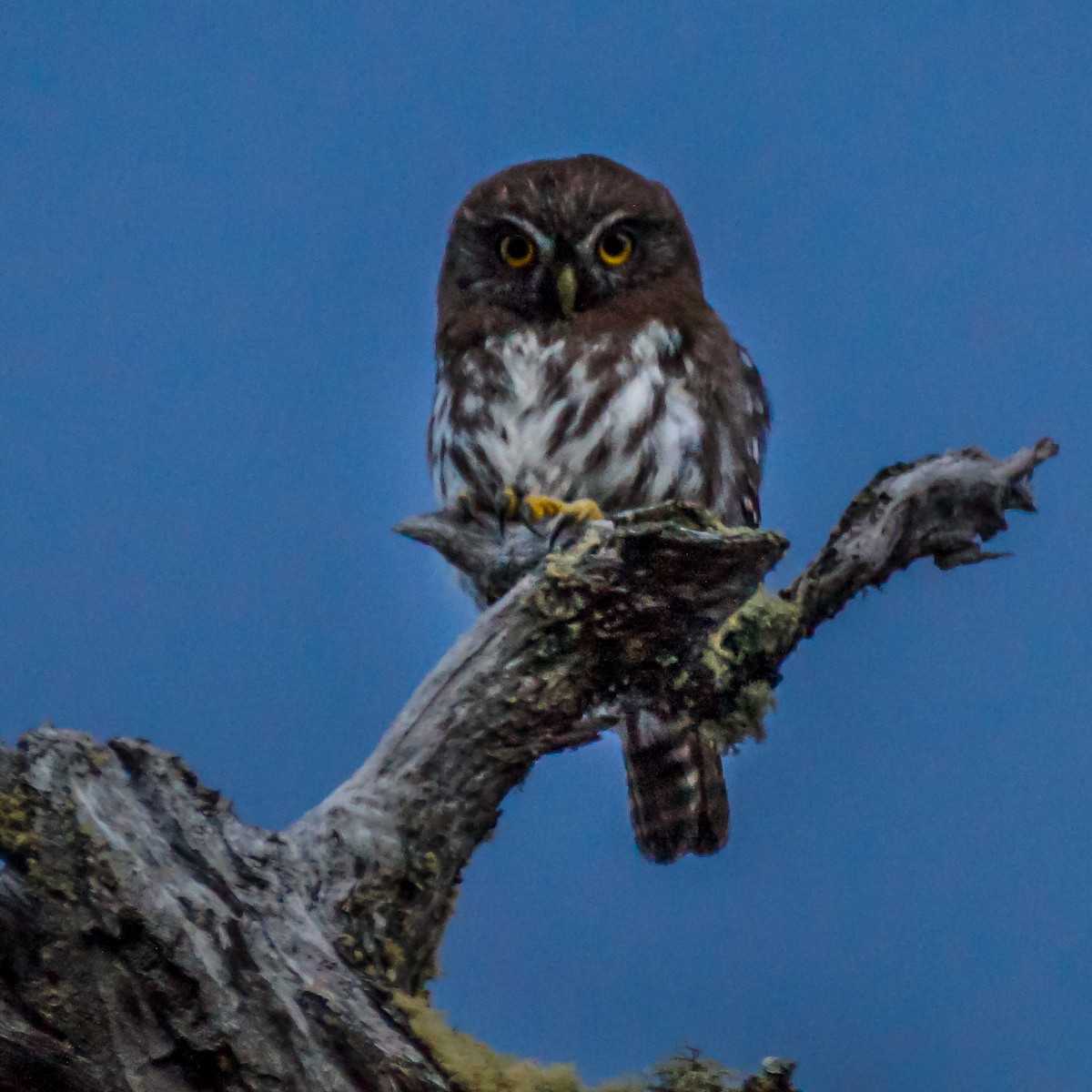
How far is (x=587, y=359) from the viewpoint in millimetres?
2705

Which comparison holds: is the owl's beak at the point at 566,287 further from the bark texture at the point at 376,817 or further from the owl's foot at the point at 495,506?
the bark texture at the point at 376,817

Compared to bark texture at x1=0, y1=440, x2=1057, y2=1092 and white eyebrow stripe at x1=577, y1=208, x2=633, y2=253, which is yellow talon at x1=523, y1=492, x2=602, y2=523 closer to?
bark texture at x1=0, y1=440, x2=1057, y2=1092

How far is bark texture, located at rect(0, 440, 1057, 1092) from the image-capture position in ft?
5.49

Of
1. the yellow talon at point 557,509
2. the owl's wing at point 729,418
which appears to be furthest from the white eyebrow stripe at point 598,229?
the yellow talon at point 557,509

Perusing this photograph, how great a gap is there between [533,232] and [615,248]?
0.18 m

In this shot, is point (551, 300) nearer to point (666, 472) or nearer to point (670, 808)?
point (666, 472)

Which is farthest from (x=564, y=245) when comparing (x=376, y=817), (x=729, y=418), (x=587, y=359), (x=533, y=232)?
(x=376, y=817)

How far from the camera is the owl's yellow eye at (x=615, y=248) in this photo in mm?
2703

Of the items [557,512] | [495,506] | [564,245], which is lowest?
[557,512]

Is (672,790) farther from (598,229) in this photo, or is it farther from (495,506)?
(598,229)

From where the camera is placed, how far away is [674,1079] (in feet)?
6.04

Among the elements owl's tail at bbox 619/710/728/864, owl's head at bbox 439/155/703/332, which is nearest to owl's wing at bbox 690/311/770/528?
owl's head at bbox 439/155/703/332

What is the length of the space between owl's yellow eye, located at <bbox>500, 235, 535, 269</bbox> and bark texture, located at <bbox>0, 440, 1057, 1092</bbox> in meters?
0.57

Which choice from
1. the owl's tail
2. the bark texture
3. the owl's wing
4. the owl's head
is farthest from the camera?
the owl's wing
